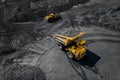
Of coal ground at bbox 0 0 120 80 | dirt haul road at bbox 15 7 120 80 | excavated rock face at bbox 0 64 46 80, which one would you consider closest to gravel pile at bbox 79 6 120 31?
coal ground at bbox 0 0 120 80

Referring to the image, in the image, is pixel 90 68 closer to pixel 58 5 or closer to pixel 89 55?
pixel 89 55

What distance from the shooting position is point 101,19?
21609mm

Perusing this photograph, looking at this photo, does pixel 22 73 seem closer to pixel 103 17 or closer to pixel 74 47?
pixel 74 47

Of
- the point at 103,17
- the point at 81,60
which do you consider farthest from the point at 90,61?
the point at 103,17

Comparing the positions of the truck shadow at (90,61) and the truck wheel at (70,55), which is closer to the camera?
the truck shadow at (90,61)

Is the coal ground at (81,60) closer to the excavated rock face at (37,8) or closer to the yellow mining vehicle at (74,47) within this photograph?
the yellow mining vehicle at (74,47)

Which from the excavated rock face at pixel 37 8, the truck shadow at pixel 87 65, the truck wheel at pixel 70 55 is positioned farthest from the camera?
the excavated rock face at pixel 37 8

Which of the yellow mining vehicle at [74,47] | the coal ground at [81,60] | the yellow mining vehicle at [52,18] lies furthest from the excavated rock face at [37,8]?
the yellow mining vehicle at [74,47]

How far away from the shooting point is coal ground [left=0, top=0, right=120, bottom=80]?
1395cm

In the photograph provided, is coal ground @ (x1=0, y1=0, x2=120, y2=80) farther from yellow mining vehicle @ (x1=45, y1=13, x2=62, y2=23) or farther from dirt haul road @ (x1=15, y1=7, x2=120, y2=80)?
yellow mining vehicle @ (x1=45, y1=13, x2=62, y2=23)

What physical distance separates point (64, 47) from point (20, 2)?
58.1ft

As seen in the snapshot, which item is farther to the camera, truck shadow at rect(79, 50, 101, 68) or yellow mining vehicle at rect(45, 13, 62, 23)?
yellow mining vehicle at rect(45, 13, 62, 23)

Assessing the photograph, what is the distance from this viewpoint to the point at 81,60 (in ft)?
50.7

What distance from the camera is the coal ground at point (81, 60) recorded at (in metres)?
14.0
